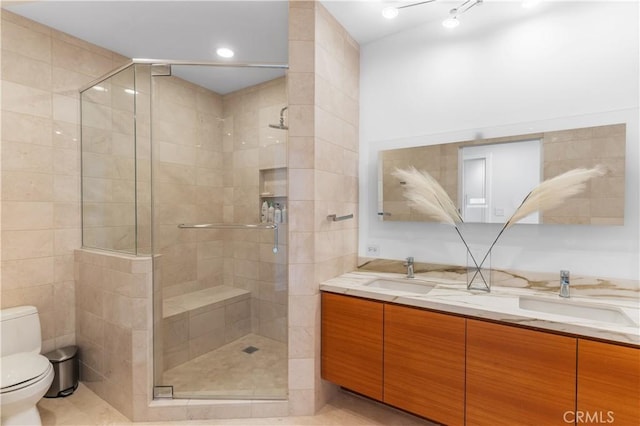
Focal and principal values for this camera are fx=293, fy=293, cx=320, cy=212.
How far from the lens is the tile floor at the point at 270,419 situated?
1.83m

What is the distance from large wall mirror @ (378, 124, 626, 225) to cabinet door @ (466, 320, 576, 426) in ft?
2.43

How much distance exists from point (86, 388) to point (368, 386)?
2.07m

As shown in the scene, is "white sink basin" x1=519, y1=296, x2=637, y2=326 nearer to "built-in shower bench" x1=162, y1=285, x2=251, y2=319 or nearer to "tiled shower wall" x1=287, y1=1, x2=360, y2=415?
"tiled shower wall" x1=287, y1=1, x2=360, y2=415

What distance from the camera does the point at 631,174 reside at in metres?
1.54

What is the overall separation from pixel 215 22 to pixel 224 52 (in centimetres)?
48

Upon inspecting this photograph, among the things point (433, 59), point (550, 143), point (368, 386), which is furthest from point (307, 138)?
point (368, 386)

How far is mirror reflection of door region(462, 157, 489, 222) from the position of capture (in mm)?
1895

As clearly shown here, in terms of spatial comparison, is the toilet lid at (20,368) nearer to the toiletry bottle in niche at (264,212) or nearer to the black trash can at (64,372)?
the black trash can at (64,372)

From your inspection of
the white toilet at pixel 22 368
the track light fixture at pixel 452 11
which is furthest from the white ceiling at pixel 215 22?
the white toilet at pixel 22 368

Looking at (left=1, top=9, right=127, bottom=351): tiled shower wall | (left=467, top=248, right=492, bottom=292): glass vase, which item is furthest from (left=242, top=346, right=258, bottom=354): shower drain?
(left=467, top=248, right=492, bottom=292): glass vase

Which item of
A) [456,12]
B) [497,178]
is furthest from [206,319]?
[456,12]

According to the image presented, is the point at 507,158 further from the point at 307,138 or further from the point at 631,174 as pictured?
the point at 307,138

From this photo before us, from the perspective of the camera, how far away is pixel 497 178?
1854mm

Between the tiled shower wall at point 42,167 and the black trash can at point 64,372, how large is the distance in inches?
6.3
